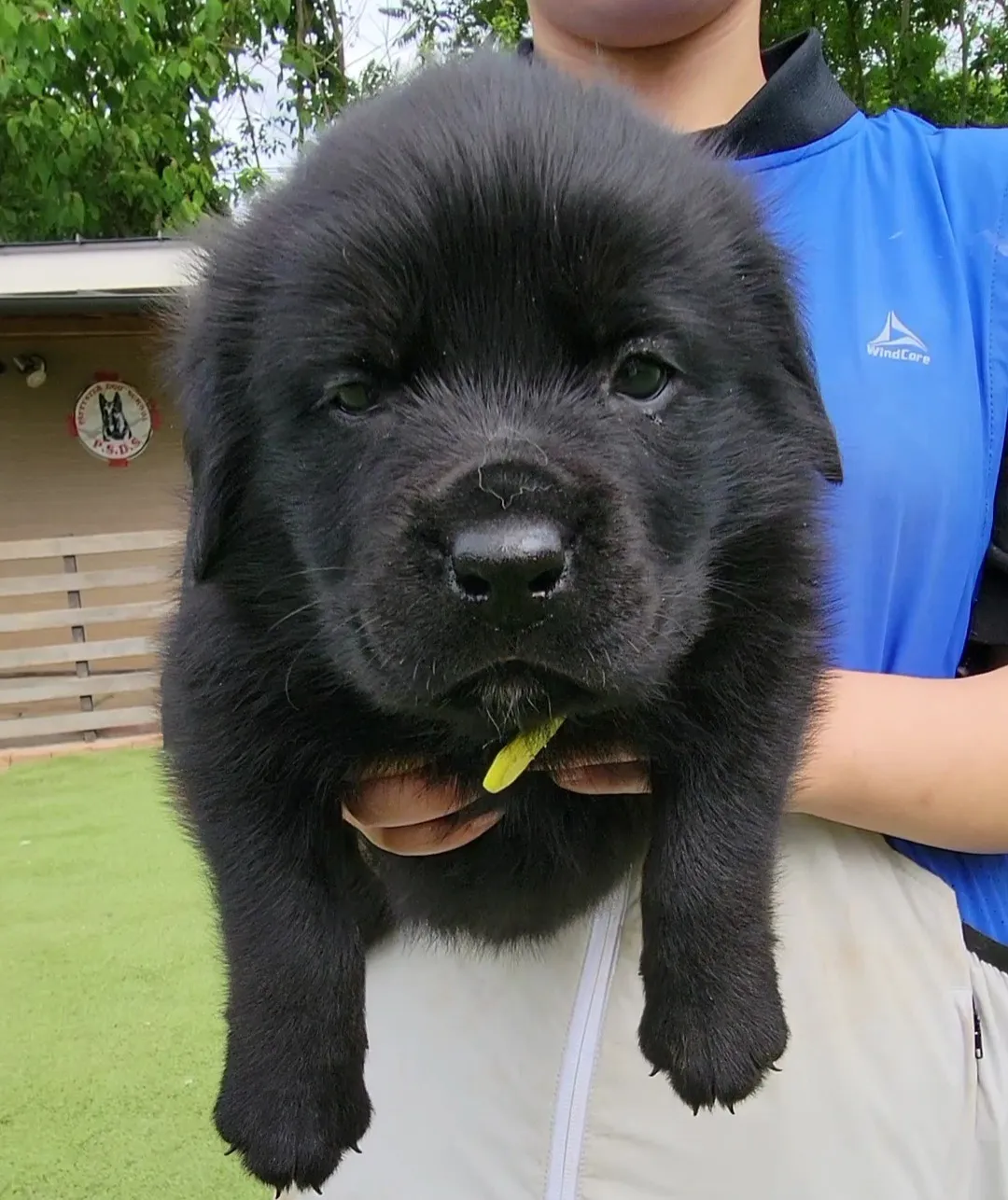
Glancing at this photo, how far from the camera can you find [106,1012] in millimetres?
3443

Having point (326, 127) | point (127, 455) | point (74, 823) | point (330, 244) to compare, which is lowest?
point (74, 823)

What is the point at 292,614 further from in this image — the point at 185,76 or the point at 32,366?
the point at 185,76

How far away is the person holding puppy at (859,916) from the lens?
123cm

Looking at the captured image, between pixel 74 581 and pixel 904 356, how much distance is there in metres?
6.41

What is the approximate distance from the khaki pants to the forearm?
90mm

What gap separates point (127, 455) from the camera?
26.6 feet

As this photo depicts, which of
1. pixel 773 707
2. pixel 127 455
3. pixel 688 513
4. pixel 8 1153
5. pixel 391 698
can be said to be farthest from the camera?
pixel 127 455

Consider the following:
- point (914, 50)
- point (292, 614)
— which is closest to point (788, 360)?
point (292, 614)

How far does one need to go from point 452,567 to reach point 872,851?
2.35 feet

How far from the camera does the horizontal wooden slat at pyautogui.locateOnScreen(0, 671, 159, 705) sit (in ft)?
22.5

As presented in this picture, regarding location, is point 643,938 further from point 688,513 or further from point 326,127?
point 326,127

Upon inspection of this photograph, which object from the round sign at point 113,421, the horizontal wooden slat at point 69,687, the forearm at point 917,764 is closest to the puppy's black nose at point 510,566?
the forearm at point 917,764

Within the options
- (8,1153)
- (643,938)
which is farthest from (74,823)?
(643,938)

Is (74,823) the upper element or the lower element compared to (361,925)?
lower
